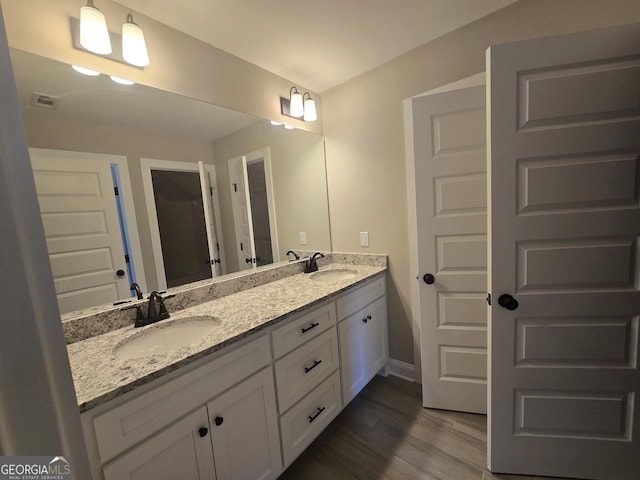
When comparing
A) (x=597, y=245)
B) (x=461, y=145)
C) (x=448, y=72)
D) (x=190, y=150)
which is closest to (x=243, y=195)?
(x=190, y=150)

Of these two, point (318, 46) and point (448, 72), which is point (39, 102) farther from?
point (448, 72)

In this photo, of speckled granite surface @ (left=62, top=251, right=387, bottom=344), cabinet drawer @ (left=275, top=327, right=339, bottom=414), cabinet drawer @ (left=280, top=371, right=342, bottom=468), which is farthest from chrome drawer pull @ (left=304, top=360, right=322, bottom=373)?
speckled granite surface @ (left=62, top=251, right=387, bottom=344)

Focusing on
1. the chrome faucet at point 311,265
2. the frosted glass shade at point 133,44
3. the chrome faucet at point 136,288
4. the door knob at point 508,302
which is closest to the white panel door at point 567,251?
the door knob at point 508,302

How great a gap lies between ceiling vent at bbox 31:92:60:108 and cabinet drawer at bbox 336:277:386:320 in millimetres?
1634

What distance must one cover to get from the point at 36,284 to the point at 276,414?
1.22 metres

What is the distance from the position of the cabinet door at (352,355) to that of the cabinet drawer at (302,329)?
0.15m

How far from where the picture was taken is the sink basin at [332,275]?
218 cm

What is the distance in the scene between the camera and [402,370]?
2.20m

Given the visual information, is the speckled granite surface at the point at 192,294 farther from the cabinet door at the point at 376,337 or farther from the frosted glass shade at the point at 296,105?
the frosted glass shade at the point at 296,105

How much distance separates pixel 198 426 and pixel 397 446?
3.82ft

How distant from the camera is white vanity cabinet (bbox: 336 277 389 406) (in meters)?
1.74

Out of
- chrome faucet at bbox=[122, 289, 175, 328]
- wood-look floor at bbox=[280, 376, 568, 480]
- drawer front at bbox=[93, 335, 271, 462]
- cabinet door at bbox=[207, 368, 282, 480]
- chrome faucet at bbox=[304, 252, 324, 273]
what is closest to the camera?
drawer front at bbox=[93, 335, 271, 462]

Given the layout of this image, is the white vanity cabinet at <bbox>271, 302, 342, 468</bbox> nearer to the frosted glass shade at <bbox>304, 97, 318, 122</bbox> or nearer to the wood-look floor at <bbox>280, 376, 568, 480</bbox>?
the wood-look floor at <bbox>280, 376, 568, 480</bbox>


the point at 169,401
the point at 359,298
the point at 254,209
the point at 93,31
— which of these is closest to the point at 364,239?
the point at 359,298
